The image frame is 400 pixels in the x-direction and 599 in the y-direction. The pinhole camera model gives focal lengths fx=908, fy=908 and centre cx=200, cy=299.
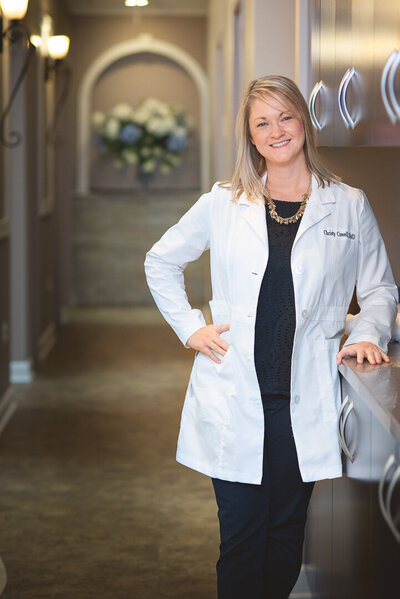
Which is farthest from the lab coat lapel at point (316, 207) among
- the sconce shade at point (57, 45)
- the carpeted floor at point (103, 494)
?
the sconce shade at point (57, 45)

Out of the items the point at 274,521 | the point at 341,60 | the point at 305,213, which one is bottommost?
the point at 274,521

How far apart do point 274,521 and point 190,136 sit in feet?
25.9

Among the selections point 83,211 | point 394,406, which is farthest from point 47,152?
point 394,406

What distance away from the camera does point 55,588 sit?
2.96 meters

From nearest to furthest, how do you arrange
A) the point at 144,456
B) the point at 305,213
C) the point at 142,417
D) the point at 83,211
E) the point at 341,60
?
the point at 305,213 < the point at 341,60 < the point at 144,456 < the point at 142,417 < the point at 83,211

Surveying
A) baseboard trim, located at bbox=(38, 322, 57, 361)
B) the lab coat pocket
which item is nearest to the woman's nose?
the lab coat pocket

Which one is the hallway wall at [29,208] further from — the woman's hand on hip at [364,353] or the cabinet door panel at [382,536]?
the cabinet door panel at [382,536]

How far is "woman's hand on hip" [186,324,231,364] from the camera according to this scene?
2229 millimetres

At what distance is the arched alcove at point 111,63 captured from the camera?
9.66m

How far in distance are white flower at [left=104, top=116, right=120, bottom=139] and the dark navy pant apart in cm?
761

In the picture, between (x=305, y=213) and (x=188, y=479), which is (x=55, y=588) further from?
(x=305, y=213)

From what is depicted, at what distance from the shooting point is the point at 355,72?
2.33m

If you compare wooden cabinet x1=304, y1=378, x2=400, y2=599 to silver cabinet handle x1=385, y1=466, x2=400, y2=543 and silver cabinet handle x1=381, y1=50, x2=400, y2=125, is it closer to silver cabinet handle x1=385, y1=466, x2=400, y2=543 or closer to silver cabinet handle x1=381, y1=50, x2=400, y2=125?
silver cabinet handle x1=385, y1=466, x2=400, y2=543

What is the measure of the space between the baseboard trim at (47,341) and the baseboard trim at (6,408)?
60.1 inches
